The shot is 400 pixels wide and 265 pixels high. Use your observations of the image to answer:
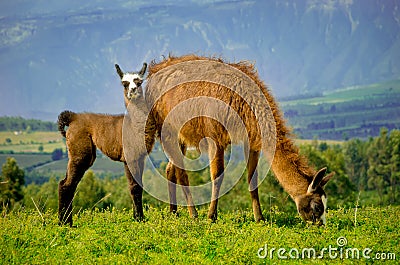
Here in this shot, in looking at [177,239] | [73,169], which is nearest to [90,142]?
[73,169]

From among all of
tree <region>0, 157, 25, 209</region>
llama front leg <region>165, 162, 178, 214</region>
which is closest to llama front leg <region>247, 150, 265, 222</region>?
llama front leg <region>165, 162, 178, 214</region>

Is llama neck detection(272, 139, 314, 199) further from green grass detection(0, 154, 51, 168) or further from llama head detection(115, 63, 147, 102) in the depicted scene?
green grass detection(0, 154, 51, 168)

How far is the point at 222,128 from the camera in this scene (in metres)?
12.1

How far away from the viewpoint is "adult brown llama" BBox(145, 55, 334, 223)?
11.0m

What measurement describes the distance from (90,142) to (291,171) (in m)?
4.09

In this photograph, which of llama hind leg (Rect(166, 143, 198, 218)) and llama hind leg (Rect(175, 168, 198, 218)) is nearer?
llama hind leg (Rect(175, 168, 198, 218))

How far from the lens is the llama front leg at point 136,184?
38.8ft

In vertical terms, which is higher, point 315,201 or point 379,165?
point 315,201

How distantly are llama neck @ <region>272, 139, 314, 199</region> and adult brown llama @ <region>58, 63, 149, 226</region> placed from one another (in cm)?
285

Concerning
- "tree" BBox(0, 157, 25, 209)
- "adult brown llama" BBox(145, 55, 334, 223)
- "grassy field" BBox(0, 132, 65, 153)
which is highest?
"grassy field" BBox(0, 132, 65, 153)

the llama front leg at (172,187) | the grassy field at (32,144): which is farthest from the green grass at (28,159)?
the llama front leg at (172,187)

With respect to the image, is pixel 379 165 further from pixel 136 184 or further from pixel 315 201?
pixel 136 184

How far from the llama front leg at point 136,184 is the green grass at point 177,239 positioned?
296 mm

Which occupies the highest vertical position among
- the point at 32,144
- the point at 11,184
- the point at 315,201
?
the point at 32,144
